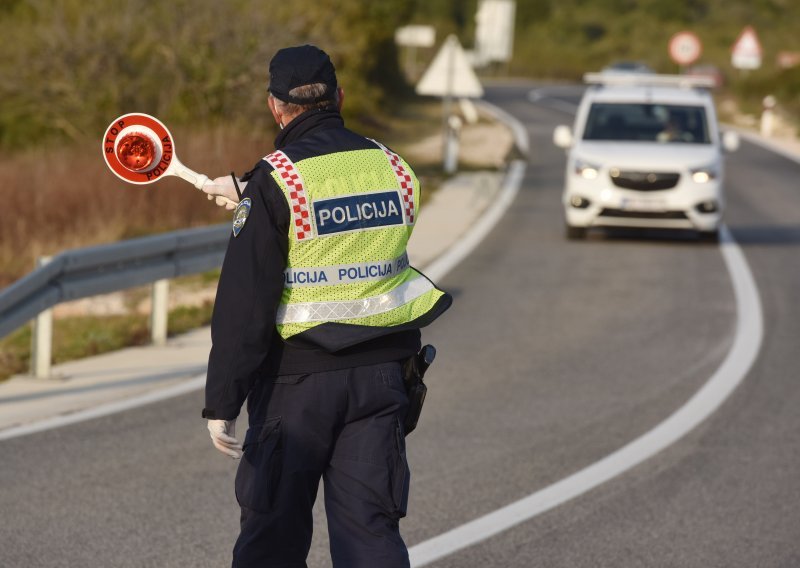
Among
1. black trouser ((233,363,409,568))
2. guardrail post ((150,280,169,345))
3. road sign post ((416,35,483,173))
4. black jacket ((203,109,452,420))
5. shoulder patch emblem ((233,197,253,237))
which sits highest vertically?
shoulder patch emblem ((233,197,253,237))

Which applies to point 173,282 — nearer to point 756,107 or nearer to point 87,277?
point 87,277

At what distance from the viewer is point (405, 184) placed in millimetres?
4391

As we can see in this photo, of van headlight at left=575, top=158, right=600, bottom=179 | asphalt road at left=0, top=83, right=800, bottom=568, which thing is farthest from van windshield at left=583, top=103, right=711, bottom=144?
asphalt road at left=0, top=83, right=800, bottom=568

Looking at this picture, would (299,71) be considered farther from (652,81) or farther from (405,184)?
(652,81)

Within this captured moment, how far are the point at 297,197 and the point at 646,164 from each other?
14.1 metres

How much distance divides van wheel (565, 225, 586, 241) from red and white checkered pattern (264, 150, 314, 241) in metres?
14.3

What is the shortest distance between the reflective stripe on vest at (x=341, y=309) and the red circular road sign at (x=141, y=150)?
0.59 metres

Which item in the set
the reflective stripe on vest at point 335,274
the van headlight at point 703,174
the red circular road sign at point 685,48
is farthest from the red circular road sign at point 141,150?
the red circular road sign at point 685,48

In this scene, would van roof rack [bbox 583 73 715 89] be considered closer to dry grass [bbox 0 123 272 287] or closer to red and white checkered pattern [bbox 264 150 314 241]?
dry grass [bbox 0 123 272 287]

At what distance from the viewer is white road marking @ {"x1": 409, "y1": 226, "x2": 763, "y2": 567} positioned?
20.8 feet

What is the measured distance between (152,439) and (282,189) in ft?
13.5

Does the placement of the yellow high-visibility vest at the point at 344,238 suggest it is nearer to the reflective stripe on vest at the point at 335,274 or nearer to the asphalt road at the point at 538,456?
the reflective stripe on vest at the point at 335,274

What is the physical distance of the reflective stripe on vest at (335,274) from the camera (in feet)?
13.9

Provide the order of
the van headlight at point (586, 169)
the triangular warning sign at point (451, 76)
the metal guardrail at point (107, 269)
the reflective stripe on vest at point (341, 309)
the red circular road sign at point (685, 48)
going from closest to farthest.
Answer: the reflective stripe on vest at point (341, 309) < the metal guardrail at point (107, 269) < the van headlight at point (586, 169) < the triangular warning sign at point (451, 76) < the red circular road sign at point (685, 48)
